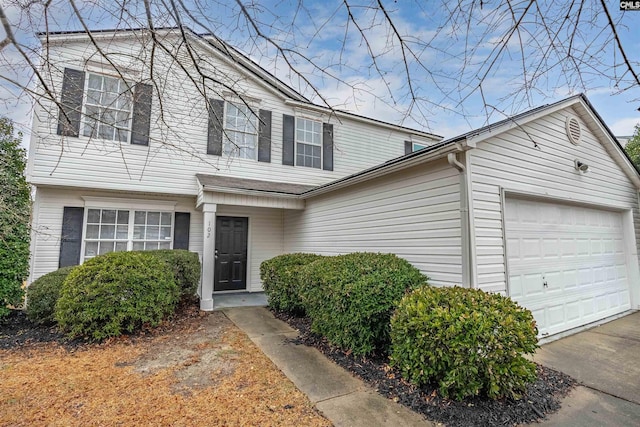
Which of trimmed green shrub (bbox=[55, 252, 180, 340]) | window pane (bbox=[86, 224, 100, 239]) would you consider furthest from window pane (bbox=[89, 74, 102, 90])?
trimmed green shrub (bbox=[55, 252, 180, 340])

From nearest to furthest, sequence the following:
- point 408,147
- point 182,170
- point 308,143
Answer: point 182,170
point 308,143
point 408,147

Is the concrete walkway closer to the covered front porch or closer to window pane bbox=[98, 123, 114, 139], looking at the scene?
the covered front porch

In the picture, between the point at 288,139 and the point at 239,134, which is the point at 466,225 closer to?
the point at 288,139

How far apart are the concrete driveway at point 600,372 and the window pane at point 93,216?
29.1 feet

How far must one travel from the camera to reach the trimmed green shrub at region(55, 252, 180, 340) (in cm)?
467

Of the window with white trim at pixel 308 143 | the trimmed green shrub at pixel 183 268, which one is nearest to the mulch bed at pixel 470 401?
the trimmed green shrub at pixel 183 268

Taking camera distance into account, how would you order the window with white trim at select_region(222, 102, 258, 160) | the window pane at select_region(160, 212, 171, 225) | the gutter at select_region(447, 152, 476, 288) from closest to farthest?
the gutter at select_region(447, 152, 476, 288) → the window pane at select_region(160, 212, 171, 225) → the window with white trim at select_region(222, 102, 258, 160)

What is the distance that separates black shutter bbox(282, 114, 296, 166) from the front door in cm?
219

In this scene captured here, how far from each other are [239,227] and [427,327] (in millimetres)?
6985

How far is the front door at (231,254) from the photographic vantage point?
8742 millimetres

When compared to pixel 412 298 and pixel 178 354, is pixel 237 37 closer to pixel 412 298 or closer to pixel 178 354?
pixel 412 298

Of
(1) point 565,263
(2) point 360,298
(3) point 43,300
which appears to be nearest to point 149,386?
(2) point 360,298

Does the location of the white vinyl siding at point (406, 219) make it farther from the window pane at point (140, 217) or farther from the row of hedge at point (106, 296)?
the window pane at point (140, 217)

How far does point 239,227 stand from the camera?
907 cm
